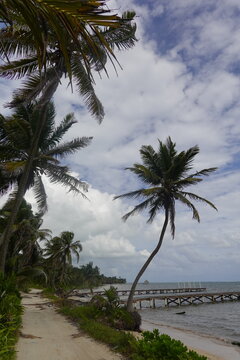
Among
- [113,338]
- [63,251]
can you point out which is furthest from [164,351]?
[63,251]

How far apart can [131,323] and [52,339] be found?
5.97 metres

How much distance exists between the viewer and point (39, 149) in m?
16.4

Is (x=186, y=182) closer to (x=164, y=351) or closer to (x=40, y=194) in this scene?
(x=40, y=194)

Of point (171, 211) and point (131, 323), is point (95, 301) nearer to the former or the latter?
point (131, 323)

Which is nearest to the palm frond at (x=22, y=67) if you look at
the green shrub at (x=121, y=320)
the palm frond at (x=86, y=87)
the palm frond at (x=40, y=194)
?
the palm frond at (x=86, y=87)

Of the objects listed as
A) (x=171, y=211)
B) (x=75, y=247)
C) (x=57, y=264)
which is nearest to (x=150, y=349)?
(x=171, y=211)

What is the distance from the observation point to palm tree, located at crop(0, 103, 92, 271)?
46.2ft

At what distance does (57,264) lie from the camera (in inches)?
1542

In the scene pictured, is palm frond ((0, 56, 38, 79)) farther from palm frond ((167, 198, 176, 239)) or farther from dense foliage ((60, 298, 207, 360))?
palm frond ((167, 198, 176, 239))

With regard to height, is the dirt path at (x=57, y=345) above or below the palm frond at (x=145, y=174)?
below

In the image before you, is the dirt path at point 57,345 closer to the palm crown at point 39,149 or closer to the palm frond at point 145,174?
the palm crown at point 39,149

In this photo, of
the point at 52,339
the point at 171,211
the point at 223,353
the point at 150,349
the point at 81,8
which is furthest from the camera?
the point at 171,211

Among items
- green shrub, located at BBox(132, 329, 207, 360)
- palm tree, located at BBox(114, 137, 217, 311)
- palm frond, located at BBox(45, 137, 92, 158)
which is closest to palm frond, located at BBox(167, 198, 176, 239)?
palm tree, located at BBox(114, 137, 217, 311)

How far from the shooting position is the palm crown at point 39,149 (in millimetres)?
14109
